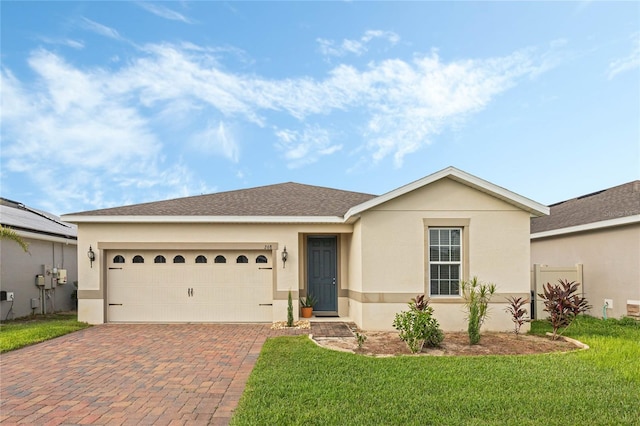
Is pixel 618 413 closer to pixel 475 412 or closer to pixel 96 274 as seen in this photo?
pixel 475 412

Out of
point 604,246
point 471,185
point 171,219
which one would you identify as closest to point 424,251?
point 471,185

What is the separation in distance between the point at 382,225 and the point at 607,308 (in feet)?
25.6

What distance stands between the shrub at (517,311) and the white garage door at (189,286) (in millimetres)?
6415

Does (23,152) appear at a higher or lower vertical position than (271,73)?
lower

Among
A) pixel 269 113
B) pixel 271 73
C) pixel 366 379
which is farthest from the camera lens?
pixel 269 113

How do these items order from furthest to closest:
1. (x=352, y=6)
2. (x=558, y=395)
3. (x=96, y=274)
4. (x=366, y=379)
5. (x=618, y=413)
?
(x=352, y=6) < (x=96, y=274) < (x=366, y=379) < (x=558, y=395) < (x=618, y=413)

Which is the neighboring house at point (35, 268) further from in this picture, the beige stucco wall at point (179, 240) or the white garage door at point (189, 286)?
the white garage door at point (189, 286)

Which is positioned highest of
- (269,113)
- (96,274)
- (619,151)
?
(269,113)

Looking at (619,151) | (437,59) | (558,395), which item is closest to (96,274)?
(558,395)

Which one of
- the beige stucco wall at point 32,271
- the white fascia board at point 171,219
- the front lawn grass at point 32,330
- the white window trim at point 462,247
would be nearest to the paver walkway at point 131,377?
the front lawn grass at point 32,330

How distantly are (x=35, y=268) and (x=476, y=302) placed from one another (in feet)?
45.5

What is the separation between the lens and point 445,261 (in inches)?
410

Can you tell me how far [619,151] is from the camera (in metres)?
13.3

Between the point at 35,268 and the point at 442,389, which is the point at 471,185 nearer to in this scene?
the point at 442,389
